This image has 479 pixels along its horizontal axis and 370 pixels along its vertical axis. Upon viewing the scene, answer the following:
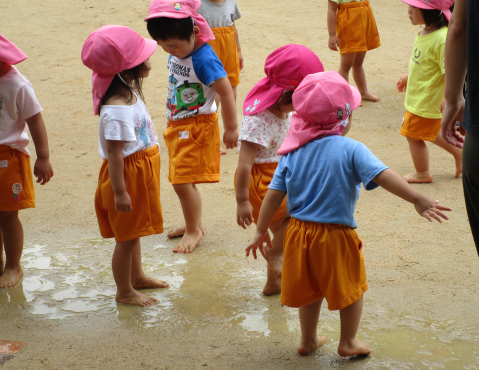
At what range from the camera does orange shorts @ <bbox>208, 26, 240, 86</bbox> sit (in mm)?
4438

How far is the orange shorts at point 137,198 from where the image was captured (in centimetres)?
255

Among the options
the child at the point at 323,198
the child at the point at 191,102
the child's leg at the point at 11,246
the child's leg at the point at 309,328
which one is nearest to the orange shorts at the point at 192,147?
the child at the point at 191,102

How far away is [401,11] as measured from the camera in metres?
9.51

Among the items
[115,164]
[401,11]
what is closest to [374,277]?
[115,164]

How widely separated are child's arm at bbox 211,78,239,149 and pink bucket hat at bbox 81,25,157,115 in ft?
1.73

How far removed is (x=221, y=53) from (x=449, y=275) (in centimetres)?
260

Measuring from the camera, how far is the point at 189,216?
3344 mm

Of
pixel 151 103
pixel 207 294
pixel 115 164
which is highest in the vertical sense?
pixel 115 164

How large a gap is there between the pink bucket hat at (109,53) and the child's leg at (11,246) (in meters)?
0.84

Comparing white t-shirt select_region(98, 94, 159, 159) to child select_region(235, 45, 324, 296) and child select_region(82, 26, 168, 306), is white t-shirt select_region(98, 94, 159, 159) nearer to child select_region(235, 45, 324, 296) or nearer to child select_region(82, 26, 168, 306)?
child select_region(82, 26, 168, 306)

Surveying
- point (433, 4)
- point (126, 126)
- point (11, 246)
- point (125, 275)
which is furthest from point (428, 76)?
point (11, 246)

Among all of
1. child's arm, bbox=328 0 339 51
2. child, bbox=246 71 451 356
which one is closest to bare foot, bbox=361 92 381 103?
child's arm, bbox=328 0 339 51

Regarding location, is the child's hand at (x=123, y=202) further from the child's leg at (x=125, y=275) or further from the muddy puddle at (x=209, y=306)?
the muddy puddle at (x=209, y=306)

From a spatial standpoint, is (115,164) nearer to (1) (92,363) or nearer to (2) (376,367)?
(1) (92,363)
